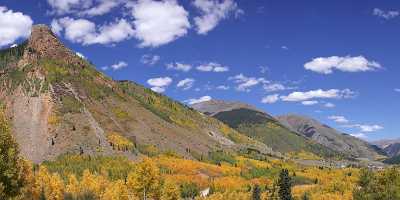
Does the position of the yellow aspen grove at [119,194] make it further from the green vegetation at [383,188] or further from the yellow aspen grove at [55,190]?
the green vegetation at [383,188]

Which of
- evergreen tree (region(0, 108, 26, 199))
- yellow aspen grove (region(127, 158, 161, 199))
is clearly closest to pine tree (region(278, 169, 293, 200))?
yellow aspen grove (region(127, 158, 161, 199))

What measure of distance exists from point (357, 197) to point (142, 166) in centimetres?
4343

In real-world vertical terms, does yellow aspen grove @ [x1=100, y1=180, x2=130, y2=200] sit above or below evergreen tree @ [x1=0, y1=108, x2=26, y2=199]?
below

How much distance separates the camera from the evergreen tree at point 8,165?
52031 millimetres

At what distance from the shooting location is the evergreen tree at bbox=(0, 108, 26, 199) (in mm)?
52031

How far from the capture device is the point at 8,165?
52188 millimetres

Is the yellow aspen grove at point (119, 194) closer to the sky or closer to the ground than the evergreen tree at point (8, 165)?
closer to the ground

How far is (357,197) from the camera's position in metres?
83.8

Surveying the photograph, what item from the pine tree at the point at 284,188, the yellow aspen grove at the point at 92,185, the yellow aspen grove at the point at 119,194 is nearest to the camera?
the pine tree at the point at 284,188

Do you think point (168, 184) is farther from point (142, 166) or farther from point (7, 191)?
point (7, 191)

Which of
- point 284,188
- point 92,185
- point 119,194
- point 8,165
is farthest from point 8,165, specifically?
point 92,185

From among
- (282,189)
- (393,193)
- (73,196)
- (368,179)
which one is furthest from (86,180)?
(393,193)

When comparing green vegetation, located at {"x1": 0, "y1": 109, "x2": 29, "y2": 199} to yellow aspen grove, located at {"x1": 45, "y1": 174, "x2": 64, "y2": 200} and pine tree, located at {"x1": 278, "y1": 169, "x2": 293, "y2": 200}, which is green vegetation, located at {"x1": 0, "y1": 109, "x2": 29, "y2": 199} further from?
yellow aspen grove, located at {"x1": 45, "y1": 174, "x2": 64, "y2": 200}

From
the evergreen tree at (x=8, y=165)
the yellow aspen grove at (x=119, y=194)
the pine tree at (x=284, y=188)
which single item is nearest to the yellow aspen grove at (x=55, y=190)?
the yellow aspen grove at (x=119, y=194)
